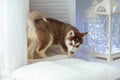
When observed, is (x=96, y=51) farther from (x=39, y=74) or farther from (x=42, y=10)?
(x=39, y=74)

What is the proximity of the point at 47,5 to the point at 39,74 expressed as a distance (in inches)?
43.4

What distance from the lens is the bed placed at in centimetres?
170

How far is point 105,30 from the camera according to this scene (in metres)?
2.59

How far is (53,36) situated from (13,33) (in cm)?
57

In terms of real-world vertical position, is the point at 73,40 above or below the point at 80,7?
below

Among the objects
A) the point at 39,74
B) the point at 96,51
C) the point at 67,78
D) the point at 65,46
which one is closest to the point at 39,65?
the point at 39,74

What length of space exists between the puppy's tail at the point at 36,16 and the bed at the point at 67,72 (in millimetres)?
644

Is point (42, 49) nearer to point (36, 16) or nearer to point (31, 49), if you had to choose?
point (31, 49)

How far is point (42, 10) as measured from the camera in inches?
107

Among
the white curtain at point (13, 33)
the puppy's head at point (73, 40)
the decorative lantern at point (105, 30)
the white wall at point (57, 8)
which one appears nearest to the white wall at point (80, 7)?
the white wall at point (57, 8)

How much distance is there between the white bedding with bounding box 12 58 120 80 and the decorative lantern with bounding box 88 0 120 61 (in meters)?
0.67

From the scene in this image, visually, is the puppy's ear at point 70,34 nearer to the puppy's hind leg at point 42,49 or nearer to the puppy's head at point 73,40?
the puppy's head at point 73,40

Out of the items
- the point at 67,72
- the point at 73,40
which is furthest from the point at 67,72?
the point at 73,40

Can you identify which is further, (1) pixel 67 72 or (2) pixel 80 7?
(2) pixel 80 7
